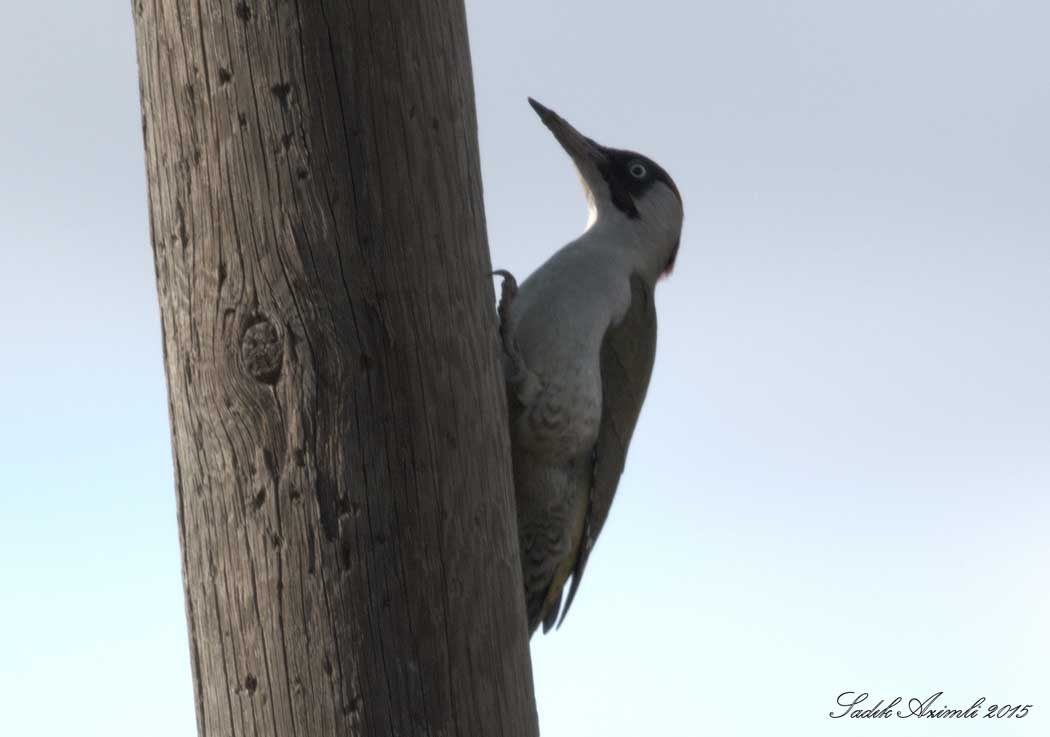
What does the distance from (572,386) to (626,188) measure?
1726mm

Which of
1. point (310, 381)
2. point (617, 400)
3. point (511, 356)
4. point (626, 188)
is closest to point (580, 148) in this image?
point (626, 188)

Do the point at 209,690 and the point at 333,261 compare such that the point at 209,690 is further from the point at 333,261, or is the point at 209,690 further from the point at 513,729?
the point at 333,261

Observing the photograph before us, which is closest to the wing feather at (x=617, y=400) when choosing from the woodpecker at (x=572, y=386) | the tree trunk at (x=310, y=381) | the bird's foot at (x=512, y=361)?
the woodpecker at (x=572, y=386)

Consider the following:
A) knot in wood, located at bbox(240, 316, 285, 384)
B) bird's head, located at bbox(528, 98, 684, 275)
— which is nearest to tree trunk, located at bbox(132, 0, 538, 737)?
knot in wood, located at bbox(240, 316, 285, 384)

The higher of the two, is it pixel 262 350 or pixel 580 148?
pixel 580 148

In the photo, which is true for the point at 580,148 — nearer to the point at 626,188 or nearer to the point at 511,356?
the point at 626,188

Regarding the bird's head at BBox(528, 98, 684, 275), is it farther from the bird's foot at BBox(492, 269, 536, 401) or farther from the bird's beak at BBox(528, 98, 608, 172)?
the bird's foot at BBox(492, 269, 536, 401)

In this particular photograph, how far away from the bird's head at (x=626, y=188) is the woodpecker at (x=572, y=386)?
0.14m

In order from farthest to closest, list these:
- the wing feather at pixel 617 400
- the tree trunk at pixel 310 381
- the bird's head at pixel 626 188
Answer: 1. the bird's head at pixel 626 188
2. the wing feather at pixel 617 400
3. the tree trunk at pixel 310 381

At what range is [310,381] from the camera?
2.84 m

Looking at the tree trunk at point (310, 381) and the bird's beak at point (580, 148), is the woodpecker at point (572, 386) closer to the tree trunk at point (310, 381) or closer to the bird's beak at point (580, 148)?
the bird's beak at point (580, 148)

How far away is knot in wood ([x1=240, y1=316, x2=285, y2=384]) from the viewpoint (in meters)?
2.83

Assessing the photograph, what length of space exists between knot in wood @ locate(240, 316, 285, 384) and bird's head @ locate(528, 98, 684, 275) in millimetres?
3193

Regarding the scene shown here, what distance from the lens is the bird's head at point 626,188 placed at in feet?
19.4
